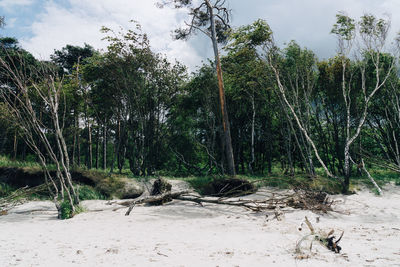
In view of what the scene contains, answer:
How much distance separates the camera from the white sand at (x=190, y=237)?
3.62 m

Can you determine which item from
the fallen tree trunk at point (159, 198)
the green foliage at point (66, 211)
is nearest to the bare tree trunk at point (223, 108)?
the fallen tree trunk at point (159, 198)

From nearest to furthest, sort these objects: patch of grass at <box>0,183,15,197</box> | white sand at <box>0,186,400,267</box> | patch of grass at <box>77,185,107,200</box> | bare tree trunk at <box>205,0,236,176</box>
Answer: white sand at <box>0,186,400,267</box> < patch of grass at <box>77,185,107,200</box> < patch of grass at <box>0,183,15,197</box> < bare tree trunk at <box>205,0,236,176</box>

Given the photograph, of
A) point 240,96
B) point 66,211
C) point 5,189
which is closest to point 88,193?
point 66,211

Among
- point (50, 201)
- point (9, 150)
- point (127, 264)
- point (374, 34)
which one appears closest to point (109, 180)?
point (50, 201)

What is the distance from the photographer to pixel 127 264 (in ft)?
11.4

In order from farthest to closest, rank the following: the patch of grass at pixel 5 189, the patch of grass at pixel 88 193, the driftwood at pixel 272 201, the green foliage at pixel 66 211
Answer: the patch of grass at pixel 5 189
the patch of grass at pixel 88 193
the driftwood at pixel 272 201
the green foliage at pixel 66 211

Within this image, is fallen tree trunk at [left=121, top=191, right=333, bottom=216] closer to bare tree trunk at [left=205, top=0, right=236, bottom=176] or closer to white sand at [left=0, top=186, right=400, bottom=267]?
white sand at [left=0, top=186, right=400, bottom=267]

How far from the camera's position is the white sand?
11.9 ft

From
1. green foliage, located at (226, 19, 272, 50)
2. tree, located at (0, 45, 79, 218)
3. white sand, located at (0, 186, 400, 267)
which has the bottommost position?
white sand, located at (0, 186, 400, 267)

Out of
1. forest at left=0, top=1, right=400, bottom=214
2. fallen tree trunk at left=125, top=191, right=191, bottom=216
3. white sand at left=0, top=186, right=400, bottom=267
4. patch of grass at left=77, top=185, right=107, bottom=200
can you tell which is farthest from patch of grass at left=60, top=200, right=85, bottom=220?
forest at left=0, top=1, right=400, bottom=214

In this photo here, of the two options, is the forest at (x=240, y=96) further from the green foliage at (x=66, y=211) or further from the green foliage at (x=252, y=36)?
the green foliage at (x=66, y=211)

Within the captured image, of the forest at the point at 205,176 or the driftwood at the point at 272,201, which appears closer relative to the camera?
the forest at the point at 205,176

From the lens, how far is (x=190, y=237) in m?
5.04

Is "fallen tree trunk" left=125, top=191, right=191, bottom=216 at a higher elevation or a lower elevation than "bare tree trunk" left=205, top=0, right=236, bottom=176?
lower
